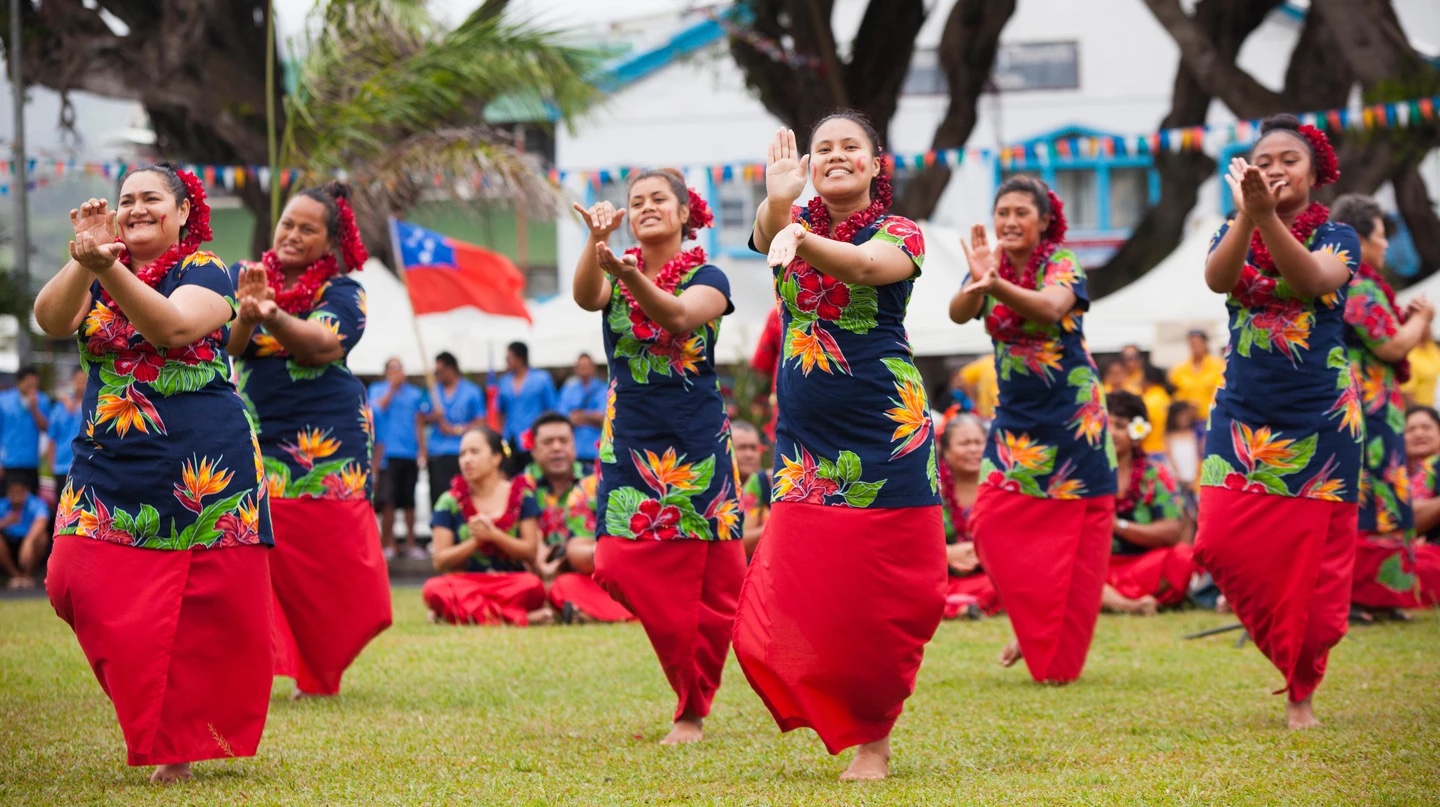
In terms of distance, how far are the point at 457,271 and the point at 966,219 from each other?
46.6 feet

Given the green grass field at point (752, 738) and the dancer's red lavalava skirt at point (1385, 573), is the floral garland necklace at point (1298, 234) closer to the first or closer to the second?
the green grass field at point (752, 738)

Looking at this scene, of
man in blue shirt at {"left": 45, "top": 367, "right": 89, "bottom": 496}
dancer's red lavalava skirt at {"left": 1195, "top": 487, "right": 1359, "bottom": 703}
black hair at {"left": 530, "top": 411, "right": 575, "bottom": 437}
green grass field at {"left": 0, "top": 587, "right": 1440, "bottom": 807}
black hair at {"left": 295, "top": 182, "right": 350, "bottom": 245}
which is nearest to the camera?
green grass field at {"left": 0, "top": 587, "right": 1440, "bottom": 807}

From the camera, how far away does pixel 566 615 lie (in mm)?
9547

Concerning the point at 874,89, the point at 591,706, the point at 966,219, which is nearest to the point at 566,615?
the point at 591,706

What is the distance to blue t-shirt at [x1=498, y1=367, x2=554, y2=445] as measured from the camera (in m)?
14.7

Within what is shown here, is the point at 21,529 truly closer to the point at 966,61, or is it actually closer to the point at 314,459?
the point at 314,459

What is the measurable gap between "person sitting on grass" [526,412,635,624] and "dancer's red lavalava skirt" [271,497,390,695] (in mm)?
3055

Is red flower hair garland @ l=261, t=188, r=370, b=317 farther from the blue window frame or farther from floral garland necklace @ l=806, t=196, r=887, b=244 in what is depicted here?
the blue window frame

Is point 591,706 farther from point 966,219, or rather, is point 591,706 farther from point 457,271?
point 966,219

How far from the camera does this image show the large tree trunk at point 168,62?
1709 centimetres

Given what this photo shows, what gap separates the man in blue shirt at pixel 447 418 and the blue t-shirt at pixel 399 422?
0.12 metres

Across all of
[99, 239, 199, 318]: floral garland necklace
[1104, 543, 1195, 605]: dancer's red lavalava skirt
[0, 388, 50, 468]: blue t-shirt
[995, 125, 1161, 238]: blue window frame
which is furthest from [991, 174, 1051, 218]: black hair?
[995, 125, 1161, 238]: blue window frame

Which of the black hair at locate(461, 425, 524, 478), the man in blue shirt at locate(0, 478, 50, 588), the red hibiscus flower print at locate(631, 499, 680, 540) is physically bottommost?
the man in blue shirt at locate(0, 478, 50, 588)

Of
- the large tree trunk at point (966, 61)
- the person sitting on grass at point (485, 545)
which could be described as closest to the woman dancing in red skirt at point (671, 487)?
the person sitting on grass at point (485, 545)
